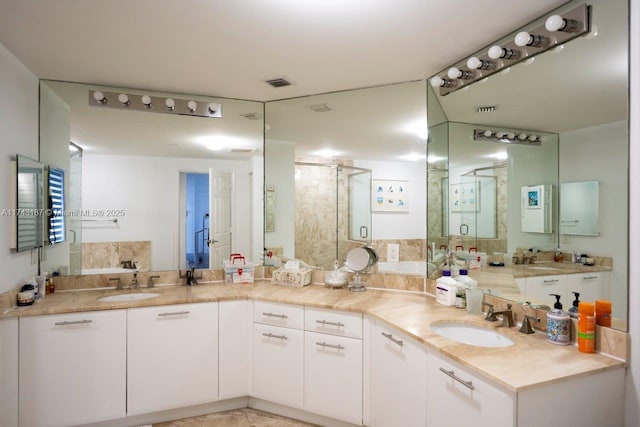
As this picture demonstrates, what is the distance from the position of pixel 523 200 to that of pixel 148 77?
2.50 meters

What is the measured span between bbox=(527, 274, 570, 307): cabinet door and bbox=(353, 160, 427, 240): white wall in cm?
91

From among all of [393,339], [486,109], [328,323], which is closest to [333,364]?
[328,323]

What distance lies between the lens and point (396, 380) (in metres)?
1.91

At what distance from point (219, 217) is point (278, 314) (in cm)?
106

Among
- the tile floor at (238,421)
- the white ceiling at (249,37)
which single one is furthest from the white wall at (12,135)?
the tile floor at (238,421)

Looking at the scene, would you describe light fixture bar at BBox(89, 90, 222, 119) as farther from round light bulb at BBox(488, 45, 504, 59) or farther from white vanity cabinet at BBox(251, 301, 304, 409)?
round light bulb at BBox(488, 45, 504, 59)

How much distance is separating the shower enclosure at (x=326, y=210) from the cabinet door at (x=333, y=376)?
817 millimetres

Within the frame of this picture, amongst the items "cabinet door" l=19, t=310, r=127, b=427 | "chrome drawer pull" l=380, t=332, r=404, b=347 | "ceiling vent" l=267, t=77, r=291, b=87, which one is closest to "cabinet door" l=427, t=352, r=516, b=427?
"chrome drawer pull" l=380, t=332, r=404, b=347

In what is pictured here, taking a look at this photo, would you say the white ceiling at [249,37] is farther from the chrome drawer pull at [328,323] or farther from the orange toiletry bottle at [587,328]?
the chrome drawer pull at [328,323]

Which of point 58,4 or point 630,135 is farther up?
point 58,4

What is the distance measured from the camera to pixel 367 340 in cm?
219

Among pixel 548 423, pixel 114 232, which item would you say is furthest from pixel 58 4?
pixel 548 423

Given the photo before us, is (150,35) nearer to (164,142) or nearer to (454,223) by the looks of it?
(164,142)

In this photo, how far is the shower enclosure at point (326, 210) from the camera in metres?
3.03
